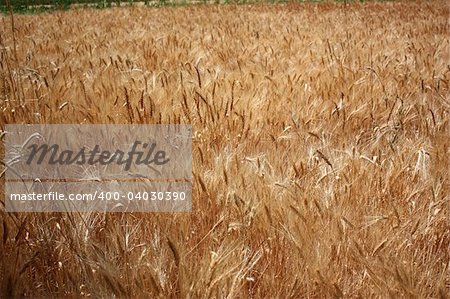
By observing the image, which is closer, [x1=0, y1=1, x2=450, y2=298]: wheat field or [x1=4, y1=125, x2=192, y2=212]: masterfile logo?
[x1=0, y1=1, x2=450, y2=298]: wheat field

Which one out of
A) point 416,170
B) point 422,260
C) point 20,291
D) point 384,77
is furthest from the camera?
point 384,77

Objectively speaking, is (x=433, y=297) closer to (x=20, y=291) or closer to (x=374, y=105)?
(x=20, y=291)

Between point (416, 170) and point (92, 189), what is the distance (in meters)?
0.87

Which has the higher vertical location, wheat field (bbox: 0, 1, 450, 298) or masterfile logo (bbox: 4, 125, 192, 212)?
masterfile logo (bbox: 4, 125, 192, 212)

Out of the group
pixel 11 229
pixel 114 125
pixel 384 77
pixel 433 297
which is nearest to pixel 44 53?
pixel 114 125

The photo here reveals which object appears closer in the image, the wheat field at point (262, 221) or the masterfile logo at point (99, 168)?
the wheat field at point (262, 221)

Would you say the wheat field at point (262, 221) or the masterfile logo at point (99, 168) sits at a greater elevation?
the masterfile logo at point (99, 168)

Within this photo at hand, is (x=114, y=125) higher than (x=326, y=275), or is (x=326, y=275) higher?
(x=114, y=125)

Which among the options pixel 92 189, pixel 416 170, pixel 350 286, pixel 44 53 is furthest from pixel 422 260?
pixel 44 53

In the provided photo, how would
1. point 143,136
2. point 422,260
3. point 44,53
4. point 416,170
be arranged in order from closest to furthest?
point 422,260 → point 416,170 → point 143,136 → point 44,53

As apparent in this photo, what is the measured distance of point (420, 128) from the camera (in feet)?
5.65

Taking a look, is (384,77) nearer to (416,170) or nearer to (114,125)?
(416,170)

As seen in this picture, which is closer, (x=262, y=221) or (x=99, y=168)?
(x=262, y=221)

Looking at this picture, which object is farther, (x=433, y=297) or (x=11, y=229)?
(x=11, y=229)
